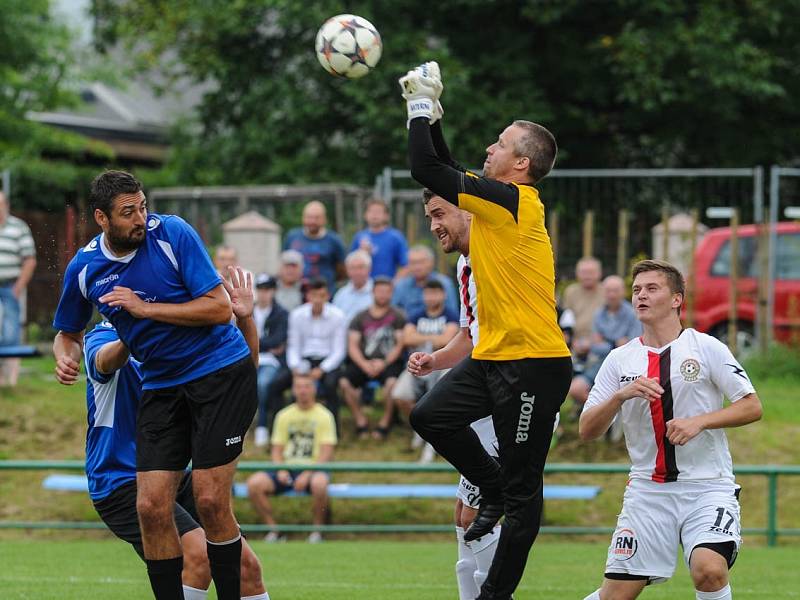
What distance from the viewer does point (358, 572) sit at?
411 inches

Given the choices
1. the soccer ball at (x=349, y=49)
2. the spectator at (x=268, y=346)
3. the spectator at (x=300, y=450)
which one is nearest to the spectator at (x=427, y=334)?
the spectator at (x=300, y=450)

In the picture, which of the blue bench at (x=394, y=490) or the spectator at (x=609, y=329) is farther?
the spectator at (x=609, y=329)

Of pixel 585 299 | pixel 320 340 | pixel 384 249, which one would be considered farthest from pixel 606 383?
pixel 384 249

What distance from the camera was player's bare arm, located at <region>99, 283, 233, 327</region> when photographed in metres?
6.45

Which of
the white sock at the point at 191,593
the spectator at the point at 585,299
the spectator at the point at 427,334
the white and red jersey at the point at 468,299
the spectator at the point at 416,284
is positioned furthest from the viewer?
the spectator at the point at 585,299

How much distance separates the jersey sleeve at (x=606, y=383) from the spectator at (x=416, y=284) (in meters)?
7.33

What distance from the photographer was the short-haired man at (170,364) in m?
6.52

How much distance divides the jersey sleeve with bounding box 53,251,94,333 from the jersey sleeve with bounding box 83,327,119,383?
0.08 meters

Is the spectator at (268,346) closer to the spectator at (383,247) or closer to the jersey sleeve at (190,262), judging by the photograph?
the spectator at (383,247)

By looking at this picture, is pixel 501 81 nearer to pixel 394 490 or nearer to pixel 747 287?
pixel 747 287

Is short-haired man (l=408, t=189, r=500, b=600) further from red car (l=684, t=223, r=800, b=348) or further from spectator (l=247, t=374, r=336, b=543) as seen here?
red car (l=684, t=223, r=800, b=348)

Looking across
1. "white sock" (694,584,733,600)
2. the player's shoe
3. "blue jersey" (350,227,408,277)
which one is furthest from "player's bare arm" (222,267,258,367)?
"blue jersey" (350,227,408,277)

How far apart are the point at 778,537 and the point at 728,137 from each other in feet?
42.5

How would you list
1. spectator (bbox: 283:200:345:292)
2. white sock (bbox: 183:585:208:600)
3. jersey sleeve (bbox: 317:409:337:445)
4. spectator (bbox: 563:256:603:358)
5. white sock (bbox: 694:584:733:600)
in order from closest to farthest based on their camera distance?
white sock (bbox: 694:584:733:600), white sock (bbox: 183:585:208:600), jersey sleeve (bbox: 317:409:337:445), spectator (bbox: 563:256:603:358), spectator (bbox: 283:200:345:292)
